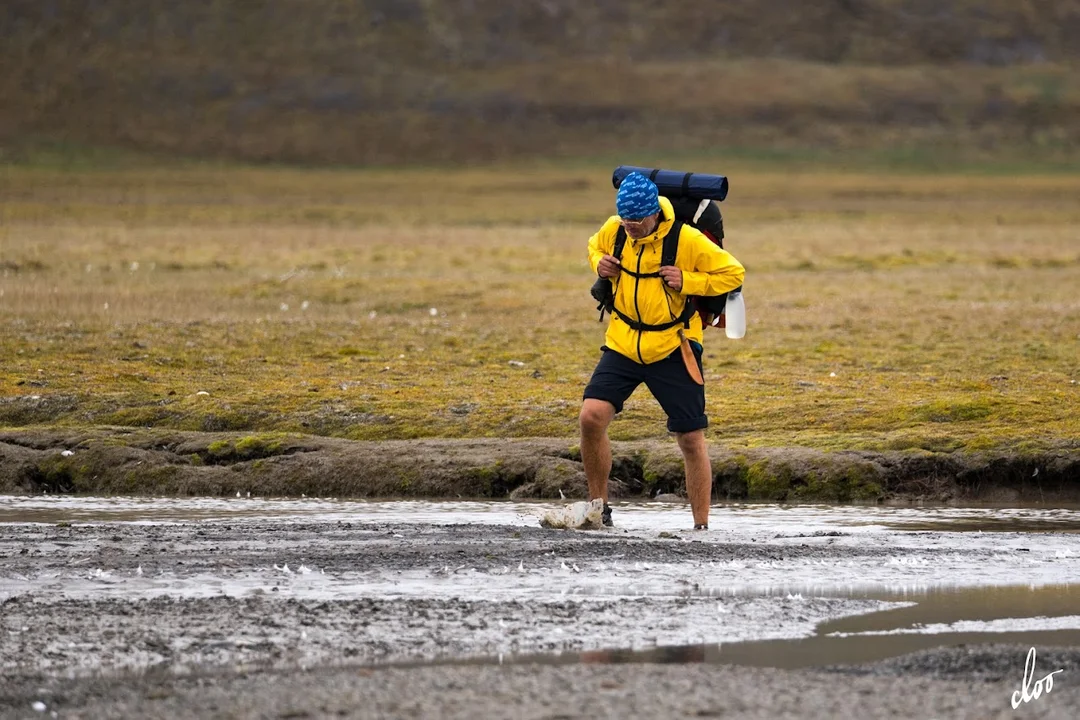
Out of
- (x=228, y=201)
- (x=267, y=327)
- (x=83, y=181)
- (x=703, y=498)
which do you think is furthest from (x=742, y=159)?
(x=703, y=498)

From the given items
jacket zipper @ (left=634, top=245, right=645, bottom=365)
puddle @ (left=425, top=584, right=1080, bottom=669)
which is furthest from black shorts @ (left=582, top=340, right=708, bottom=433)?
puddle @ (left=425, top=584, right=1080, bottom=669)

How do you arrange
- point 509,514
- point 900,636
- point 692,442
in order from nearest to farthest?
point 900,636 < point 692,442 < point 509,514

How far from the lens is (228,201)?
110 meters

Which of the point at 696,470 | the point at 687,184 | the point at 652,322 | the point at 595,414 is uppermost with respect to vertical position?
the point at 687,184

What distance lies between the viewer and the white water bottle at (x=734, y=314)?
10.7m

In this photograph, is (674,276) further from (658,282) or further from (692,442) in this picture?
(692,442)

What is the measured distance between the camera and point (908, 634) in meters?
7.82

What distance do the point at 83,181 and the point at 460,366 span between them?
12729 centimetres

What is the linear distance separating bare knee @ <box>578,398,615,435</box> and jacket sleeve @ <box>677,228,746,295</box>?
0.87 meters

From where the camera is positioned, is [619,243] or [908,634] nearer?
[908,634]

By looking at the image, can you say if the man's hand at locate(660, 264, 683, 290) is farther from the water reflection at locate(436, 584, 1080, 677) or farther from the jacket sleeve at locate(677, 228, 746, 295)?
the water reflection at locate(436, 584, 1080, 677)

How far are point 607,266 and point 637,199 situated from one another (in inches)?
19.8

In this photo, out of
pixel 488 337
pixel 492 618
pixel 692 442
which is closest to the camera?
pixel 492 618

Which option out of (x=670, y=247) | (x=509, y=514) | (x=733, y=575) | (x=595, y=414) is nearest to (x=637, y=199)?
(x=670, y=247)
